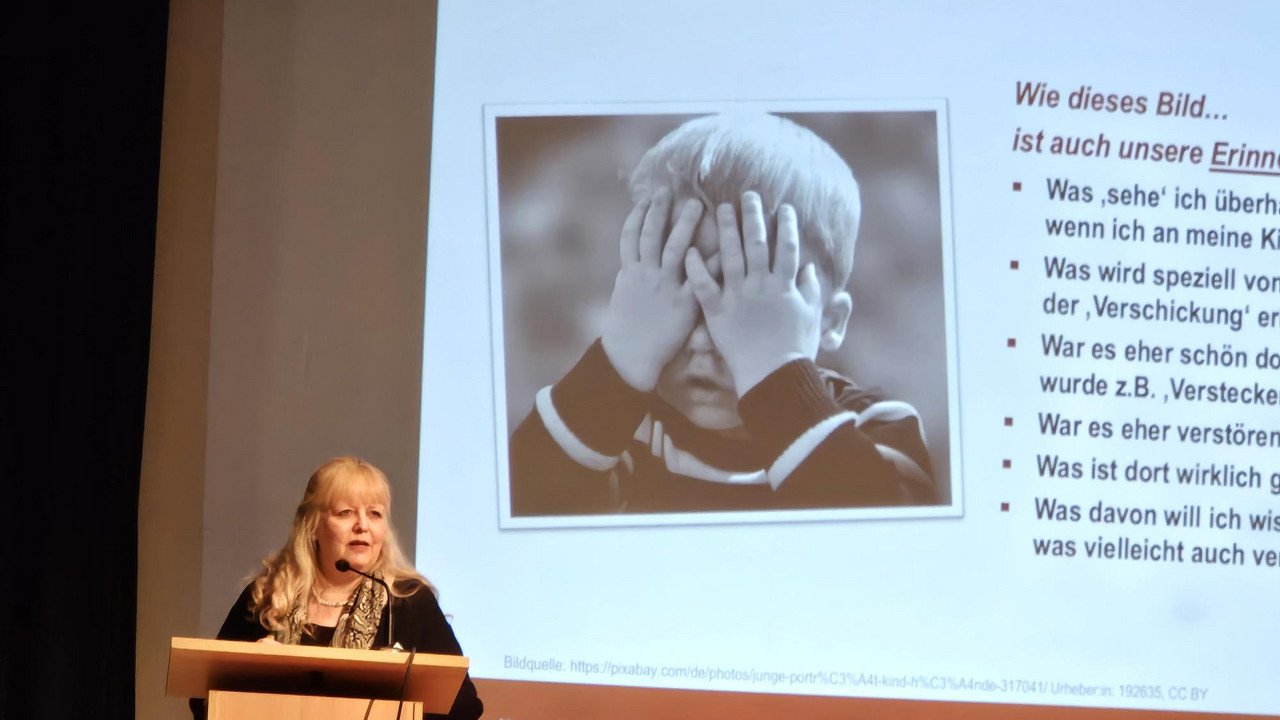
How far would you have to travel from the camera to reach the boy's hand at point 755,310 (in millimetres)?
3316

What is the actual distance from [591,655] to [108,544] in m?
1.39

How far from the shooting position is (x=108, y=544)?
3.57 metres

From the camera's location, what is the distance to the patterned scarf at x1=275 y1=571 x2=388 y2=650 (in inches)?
94.3

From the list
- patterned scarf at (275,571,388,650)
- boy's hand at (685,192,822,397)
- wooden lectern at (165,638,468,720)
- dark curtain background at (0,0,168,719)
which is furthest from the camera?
dark curtain background at (0,0,168,719)

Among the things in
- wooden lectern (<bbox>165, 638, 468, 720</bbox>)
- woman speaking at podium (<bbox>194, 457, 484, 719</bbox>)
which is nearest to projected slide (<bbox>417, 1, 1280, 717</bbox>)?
woman speaking at podium (<bbox>194, 457, 484, 719</bbox>)

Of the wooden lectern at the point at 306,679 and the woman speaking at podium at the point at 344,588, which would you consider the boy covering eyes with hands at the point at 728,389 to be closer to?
the woman speaking at podium at the point at 344,588

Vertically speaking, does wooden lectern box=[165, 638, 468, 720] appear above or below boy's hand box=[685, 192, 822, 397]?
below

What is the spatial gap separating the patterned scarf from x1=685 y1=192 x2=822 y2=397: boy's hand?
1191 millimetres

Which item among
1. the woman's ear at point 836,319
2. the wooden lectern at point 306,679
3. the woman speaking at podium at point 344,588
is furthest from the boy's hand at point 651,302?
the wooden lectern at point 306,679

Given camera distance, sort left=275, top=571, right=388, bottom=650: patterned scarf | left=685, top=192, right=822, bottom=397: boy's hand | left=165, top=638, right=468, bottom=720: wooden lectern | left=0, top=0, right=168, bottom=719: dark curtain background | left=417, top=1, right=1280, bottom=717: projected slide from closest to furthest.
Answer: left=165, top=638, right=468, bottom=720: wooden lectern
left=275, top=571, right=388, bottom=650: patterned scarf
left=417, top=1, right=1280, bottom=717: projected slide
left=685, top=192, right=822, bottom=397: boy's hand
left=0, top=0, right=168, bottom=719: dark curtain background

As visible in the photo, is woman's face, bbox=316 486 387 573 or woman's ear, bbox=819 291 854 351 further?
woman's ear, bbox=819 291 854 351

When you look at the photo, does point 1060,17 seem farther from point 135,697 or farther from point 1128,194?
point 135,697

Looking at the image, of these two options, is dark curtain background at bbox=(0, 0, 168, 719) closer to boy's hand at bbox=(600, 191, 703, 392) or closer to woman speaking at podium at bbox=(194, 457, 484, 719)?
woman speaking at podium at bbox=(194, 457, 484, 719)

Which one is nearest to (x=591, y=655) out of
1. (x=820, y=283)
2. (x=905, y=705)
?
(x=905, y=705)
